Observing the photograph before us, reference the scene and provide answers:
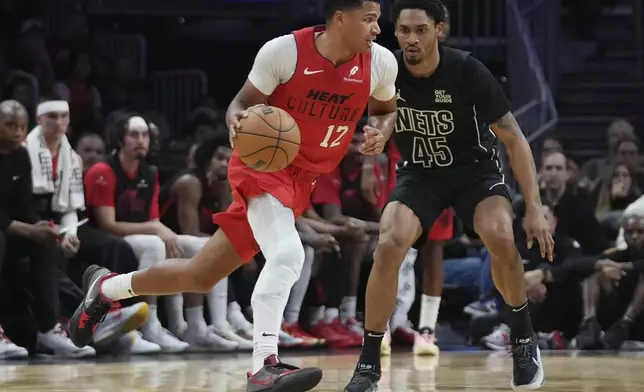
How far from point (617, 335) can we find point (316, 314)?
8.12 feet

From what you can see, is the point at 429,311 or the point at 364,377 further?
the point at 429,311

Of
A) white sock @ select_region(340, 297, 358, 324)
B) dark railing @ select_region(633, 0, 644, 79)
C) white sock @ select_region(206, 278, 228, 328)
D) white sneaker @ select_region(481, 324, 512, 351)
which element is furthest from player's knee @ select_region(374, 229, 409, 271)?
dark railing @ select_region(633, 0, 644, 79)

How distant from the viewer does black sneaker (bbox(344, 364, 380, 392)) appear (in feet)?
18.6

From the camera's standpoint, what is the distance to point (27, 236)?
29.0 ft

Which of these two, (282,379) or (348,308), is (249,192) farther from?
(348,308)

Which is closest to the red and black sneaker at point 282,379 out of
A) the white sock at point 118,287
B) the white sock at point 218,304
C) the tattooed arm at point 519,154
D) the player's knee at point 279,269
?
the player's knee at point 279,269

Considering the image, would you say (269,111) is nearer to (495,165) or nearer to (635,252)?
(495,165)

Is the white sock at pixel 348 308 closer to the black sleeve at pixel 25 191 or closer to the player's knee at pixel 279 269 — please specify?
the black sleeve at pixel 25 191

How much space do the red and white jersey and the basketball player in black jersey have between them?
1.70 ft

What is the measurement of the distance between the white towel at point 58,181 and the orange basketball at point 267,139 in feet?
13.6

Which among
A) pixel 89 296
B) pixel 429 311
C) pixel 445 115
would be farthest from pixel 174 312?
pixel 445 115

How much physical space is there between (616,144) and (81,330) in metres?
6.86

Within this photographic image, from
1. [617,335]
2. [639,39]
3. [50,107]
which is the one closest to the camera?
[50,107]

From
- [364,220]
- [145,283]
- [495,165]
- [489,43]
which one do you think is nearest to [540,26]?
[489,43]
